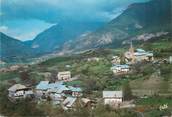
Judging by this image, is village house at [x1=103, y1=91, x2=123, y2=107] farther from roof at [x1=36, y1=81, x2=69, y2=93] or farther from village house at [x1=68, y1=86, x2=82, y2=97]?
roof at [x1=36, y1=81, x2=69, y2=93]

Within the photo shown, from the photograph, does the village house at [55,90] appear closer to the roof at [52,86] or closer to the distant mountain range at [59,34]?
the roof at [52,86]

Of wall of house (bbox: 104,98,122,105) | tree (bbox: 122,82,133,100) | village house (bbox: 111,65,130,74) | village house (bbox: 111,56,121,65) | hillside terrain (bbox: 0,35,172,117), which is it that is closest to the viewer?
hillside terrain (bbox: 0,35,172,117)

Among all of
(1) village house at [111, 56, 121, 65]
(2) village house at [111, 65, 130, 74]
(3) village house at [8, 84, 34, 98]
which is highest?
(1) village house at [111, 56, 121, 65]

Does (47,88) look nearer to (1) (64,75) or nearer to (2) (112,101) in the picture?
(1) (64,75)

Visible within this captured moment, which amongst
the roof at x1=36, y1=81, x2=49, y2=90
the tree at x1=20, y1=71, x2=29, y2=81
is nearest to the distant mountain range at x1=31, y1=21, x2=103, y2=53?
the tree at x1=20, y1=71, x2=29, y2=81

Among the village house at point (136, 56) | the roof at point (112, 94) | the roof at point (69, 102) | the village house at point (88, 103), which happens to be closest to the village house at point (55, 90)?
the roof at point (69, 102)

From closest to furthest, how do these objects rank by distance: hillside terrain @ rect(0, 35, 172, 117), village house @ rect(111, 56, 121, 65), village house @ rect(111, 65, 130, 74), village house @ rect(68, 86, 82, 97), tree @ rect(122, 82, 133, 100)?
hillside terrain @ rect(0, 35, 172, 117)
tree @ rect(122, 82, 133, 100)
village house @ rect(68, 86, 82, 97)
village house @ rect(111, 65, 130, 74)
village house @ rect(111, 56, 121, 65)

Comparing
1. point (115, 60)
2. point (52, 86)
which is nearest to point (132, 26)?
point (115, 60)
